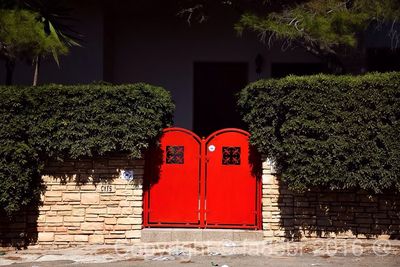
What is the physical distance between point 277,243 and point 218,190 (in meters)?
1.25

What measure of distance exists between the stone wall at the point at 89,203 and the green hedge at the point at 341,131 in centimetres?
244

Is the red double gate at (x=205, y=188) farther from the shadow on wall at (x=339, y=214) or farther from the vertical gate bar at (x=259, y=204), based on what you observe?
the shadow on wall at (x=339, y=214)

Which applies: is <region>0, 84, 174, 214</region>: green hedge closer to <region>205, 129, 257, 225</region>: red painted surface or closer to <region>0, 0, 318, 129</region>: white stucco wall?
<region>205, 129, 257, 225</region>: red painted surface

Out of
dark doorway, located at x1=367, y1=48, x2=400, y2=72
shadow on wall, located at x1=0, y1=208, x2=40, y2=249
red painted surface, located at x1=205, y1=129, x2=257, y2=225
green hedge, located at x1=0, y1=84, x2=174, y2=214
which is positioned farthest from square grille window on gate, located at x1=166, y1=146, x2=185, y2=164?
dark doorway, located at x1=367, y1=48, x2=400, y2=72

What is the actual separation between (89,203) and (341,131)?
4.03 meters

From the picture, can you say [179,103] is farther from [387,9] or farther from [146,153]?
[387,9]

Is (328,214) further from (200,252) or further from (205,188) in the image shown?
(200,252)

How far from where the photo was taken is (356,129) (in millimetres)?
7211

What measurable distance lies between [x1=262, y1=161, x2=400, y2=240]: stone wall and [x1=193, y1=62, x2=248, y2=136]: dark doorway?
4.31m

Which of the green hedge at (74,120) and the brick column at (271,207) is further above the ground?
the green hedge at (74,120)

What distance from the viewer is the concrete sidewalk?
22.7 feet

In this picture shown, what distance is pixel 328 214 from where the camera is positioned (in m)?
7.75

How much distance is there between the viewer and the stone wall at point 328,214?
770 centimetres

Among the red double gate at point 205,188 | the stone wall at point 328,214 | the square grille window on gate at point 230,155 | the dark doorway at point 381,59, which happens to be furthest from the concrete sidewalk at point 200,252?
the dark doorway at point 381,59
